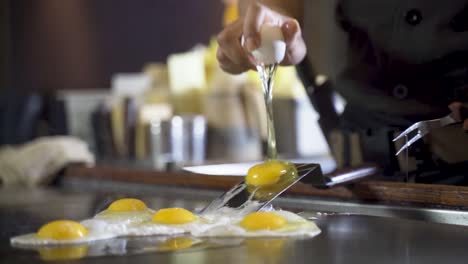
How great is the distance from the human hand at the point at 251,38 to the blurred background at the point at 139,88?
1.73ft

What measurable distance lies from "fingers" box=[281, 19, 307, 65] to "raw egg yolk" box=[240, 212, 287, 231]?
28 centimetres

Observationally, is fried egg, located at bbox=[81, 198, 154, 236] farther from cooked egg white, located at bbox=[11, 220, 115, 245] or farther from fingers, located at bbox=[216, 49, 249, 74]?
fingers, located at bbox=[216, 49, 249, 74]

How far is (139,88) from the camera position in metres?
3.67

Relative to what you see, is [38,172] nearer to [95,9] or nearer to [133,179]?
[133,179]

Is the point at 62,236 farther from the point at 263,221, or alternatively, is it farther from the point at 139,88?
the point at 139,88

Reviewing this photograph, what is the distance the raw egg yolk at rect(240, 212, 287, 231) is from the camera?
0.73 metres

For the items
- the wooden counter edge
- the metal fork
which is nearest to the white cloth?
the wooden counter edge

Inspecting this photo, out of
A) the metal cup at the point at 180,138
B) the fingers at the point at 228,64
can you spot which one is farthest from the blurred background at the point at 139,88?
the fingers at the point at 228,64

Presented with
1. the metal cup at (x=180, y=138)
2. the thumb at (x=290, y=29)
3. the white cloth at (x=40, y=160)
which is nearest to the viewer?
the thumb at (x=290, y=29)

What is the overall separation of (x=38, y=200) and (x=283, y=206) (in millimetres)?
527

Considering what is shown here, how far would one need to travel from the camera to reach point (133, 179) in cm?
136

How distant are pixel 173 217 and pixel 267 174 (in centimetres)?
14

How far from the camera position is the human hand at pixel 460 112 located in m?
0.94

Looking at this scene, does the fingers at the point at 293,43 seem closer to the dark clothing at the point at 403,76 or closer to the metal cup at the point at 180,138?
the dark clothing at the point at 403,76
